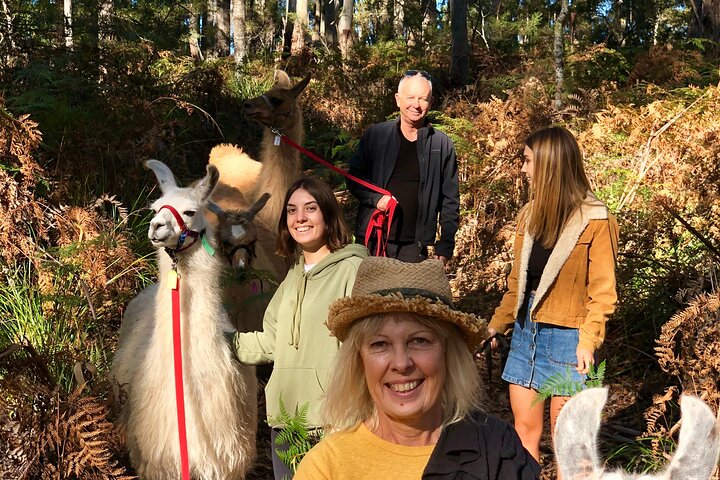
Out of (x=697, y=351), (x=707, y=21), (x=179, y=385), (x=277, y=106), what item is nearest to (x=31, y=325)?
(x=179, y=385)

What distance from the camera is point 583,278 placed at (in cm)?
431

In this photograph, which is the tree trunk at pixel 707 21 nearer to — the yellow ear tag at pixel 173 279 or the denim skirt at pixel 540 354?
the denim skirt at pixel 540 354

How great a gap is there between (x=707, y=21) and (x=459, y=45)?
4363 millimetres

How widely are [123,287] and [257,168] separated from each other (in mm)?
2993

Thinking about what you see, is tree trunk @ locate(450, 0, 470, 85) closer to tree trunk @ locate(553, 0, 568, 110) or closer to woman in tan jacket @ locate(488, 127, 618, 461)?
tree trunk @ locate(553, 0, 568, 110)

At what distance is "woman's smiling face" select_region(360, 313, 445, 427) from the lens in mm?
2310

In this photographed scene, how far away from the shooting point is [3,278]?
6316 mm

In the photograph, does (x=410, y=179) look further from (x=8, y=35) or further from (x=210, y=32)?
(x=210, y=32)

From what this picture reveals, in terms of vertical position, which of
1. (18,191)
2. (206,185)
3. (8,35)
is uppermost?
(8,35)

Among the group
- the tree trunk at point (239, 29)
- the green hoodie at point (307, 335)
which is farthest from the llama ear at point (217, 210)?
the tree trunk at point (239, 29)

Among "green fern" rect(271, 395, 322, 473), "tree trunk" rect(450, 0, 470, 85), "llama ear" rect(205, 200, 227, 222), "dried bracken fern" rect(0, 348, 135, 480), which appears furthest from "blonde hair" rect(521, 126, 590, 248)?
"tree trunk" rect(450, 0, 470, 85)

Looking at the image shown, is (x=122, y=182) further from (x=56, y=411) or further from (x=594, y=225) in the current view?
(x=594, y=225)

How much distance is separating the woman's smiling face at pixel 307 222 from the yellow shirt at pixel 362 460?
1802 mm

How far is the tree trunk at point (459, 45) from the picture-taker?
50.2ft
